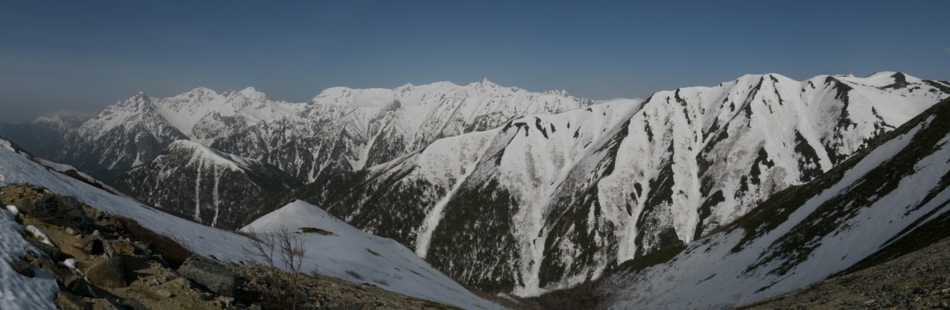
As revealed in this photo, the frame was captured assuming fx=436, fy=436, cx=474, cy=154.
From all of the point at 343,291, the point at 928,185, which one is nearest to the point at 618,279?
the point at 928,185

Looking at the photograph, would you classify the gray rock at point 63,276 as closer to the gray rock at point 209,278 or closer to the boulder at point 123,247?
the boulder at point 123,247

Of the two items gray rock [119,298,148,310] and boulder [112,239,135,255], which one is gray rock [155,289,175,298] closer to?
gray rock [119,298,148,310]

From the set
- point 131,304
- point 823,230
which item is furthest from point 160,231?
point 823,230

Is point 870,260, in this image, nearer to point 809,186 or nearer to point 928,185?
point 928,185

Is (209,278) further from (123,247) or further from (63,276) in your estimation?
(63,276)

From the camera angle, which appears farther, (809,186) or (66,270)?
(809,186)

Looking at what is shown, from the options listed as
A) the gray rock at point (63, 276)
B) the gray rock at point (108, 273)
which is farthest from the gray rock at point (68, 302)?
the gray rock at point (108, 273)

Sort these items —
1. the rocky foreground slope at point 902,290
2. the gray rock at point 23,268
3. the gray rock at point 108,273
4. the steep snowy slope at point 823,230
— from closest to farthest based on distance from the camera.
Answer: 1. the gray rock at point 23,268
2. the gray rock at point 108,273
3. the rocky foreground slope at point 902,290
4. the steep snowy slope at point 823,230
